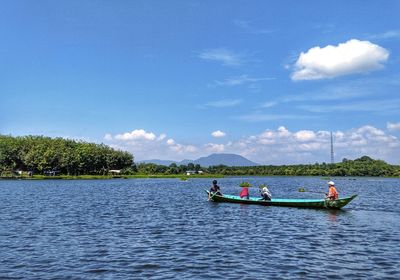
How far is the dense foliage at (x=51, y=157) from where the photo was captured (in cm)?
16588

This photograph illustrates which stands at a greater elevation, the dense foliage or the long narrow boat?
the dense foliage

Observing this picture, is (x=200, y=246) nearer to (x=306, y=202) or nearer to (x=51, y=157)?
(x=306, y=202)

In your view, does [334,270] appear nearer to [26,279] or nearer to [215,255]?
[215,255]

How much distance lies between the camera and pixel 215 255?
22453mm

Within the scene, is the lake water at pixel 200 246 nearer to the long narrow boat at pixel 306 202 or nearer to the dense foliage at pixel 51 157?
the long narrow boat at pixel 306 202

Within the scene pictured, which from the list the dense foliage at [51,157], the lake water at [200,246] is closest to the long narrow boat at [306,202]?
the lake water at [200,246]

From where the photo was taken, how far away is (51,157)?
547 feet

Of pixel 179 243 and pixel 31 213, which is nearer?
pixel 179 243

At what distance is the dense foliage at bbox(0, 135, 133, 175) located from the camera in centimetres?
16588

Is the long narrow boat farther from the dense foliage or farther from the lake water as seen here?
the dense foliage

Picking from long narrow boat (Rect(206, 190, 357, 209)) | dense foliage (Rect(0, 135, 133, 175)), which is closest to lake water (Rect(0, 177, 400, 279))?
long narrow boat (Rect(206, 190, 357, 209))

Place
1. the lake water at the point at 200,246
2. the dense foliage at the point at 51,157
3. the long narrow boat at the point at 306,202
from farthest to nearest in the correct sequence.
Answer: the dense foliage at the point at 51,157, the long narrow boat at the point at 306,202, the lake water at the point at 200,246

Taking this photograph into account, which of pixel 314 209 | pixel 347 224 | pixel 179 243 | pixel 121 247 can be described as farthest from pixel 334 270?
pixel 314 209

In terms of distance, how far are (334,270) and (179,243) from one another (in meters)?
10.3
